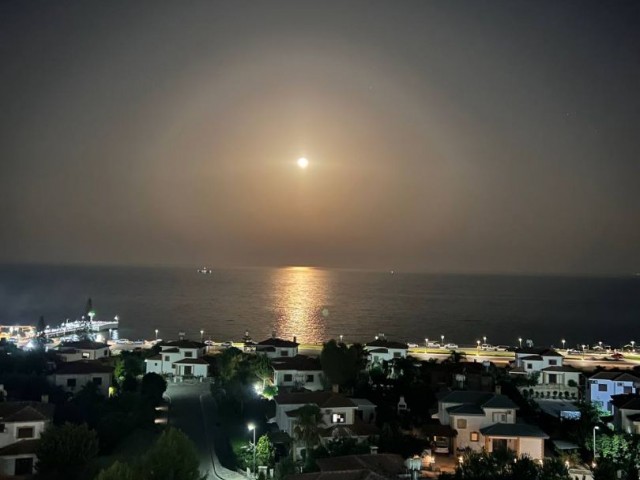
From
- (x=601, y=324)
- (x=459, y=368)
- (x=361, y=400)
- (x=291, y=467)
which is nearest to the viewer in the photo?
(x=291, y=467)

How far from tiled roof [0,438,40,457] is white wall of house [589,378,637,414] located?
2561 centimetres

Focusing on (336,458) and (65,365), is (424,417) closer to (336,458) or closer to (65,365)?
(336,458)

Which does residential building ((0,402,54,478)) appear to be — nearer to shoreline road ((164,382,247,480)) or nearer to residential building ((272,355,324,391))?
shoreline road ((164,382,247,480))

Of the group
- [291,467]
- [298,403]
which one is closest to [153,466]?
[291,467]

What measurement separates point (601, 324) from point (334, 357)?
8779 cm

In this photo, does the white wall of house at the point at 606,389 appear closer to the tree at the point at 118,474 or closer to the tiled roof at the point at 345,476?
the tiled roof at the point at 345,476

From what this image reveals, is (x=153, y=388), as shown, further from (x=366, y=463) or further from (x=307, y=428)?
(x=366, y=463)

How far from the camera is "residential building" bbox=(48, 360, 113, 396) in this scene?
102 feet

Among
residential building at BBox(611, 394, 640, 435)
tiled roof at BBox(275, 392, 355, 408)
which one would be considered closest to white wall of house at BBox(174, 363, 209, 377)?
tiled roof at BBox(275, 392, 355, 408)

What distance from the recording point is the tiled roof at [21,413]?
22031 mm

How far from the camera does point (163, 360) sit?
1471 inches

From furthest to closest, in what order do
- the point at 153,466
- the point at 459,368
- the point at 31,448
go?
the point at 459,368, the point at 31,448, the point at 153,466

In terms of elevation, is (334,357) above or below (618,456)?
above

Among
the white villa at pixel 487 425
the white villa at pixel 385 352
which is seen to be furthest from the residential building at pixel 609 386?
the white villa at pixel 385 352
